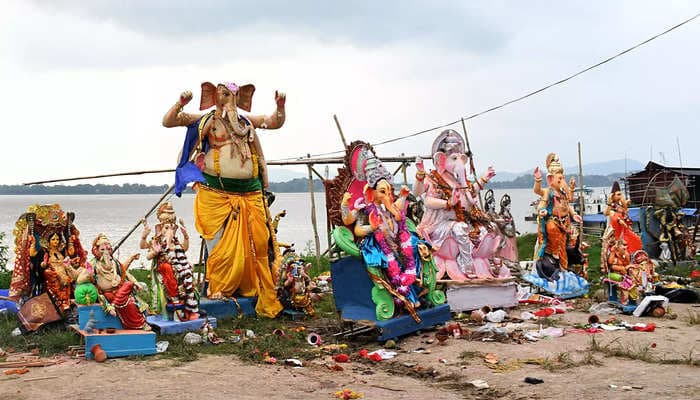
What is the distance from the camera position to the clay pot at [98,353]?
23.4ft

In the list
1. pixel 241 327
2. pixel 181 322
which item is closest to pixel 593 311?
pixel 241 327

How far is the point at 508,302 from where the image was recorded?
10.5m

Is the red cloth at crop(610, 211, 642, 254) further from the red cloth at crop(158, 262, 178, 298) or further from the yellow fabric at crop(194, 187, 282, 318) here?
the red cloth at crop(158, 262, 178, 298)

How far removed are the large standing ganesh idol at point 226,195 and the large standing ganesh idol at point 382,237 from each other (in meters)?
1.47

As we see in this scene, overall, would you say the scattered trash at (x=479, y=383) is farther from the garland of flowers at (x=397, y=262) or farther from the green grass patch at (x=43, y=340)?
the green grass patch at (x=43, y=340)

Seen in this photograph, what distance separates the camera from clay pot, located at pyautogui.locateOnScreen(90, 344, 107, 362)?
7137 millimetres

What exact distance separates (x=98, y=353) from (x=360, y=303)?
9.67 feet

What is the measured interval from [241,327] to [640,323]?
15.9 ft

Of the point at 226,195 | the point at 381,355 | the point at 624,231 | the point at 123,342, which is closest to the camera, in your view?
the point at 123,342

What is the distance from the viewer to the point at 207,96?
9.99 metres

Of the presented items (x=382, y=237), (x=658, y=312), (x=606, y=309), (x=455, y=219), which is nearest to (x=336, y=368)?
(x=382, y=237)

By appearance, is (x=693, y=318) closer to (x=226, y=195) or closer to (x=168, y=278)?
(x=226, y=195)

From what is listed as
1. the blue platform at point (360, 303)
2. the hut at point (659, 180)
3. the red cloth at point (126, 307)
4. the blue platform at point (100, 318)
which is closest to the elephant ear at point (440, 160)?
the blue platform at point (360, 303)

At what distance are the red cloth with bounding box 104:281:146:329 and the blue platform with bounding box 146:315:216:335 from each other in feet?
1.56
